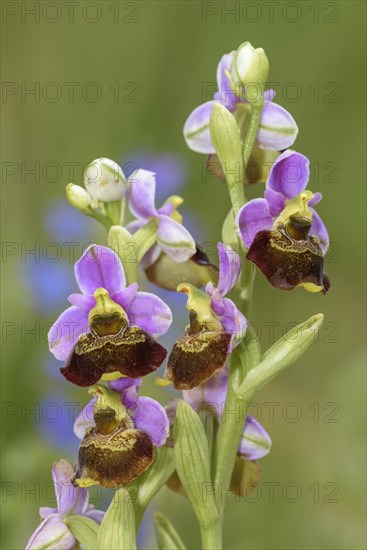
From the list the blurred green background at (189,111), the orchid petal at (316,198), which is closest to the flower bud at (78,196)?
the orchid petal at (316,198)

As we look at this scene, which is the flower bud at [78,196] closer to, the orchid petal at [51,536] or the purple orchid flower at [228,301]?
the purple orchid flower at [228,301]

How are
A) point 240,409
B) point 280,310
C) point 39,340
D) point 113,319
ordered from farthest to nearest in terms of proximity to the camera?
point 280,310
point 39,340
point 240,409
point 113,319

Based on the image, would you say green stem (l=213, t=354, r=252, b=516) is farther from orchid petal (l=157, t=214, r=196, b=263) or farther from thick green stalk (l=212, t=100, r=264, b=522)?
orchid petal (l=157, t=214, r=196, b=263)

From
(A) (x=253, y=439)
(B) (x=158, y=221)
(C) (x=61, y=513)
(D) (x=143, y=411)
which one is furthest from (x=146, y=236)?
(C) (x=61, y=513)

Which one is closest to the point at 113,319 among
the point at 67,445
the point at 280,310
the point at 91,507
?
the point at 91,507

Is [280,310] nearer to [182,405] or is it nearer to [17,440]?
[17,440]

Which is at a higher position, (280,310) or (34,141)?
(34,141)
